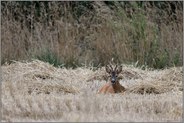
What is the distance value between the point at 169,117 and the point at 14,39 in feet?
27.7

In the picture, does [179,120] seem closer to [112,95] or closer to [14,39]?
[112,95]

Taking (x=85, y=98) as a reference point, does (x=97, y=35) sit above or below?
above

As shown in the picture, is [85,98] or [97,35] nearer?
[85,98]

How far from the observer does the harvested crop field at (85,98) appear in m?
7.11

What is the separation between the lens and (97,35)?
1523 cm

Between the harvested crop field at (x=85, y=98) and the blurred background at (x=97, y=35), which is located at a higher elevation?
the blurred background at (x=97, y=35)

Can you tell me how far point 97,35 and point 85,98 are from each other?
822cm

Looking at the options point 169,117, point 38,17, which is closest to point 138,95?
point 169,117

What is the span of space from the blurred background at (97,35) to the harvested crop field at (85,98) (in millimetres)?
2577

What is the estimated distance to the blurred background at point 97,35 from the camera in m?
14.3

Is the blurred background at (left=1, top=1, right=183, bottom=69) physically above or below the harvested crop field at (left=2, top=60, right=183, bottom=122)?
above

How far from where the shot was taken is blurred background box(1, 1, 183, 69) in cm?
1427

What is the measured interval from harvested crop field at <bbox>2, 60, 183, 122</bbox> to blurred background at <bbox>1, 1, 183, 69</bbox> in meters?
2.58

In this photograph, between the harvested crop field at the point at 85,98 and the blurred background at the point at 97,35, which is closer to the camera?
the harvested crop field at the point at 85,98
